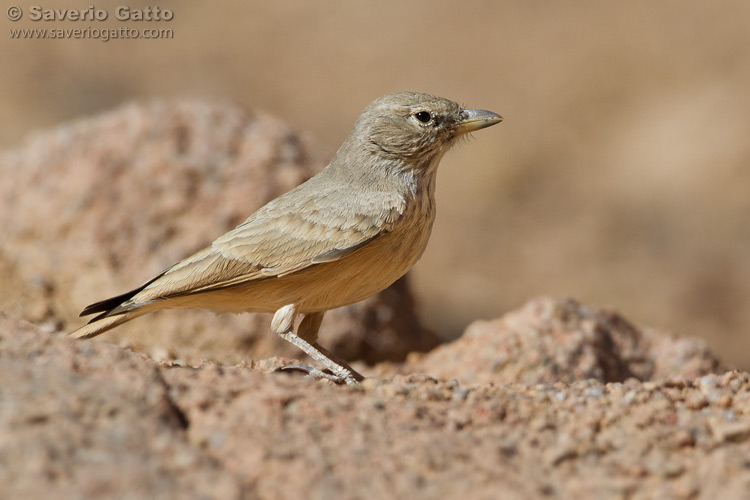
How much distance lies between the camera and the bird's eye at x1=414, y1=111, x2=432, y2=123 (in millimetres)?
5824

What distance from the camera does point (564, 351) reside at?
6430mm

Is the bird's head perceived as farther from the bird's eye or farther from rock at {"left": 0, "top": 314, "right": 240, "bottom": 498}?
rock at {"left": 0, "top": 314, "right": 240, "bottom": 498}

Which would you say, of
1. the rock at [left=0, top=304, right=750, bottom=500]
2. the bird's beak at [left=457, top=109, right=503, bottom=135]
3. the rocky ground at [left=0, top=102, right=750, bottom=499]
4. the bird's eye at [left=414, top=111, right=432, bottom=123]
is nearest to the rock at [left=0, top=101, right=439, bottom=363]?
the rocky ground at [left=0, top=102, right=750, bottom=499]

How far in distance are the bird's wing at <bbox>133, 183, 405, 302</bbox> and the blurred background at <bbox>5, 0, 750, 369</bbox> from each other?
264 inches

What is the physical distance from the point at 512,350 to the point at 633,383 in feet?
6.23

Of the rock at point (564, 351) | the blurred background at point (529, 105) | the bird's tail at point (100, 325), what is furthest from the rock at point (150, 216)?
the blurred background at point (529, 105)

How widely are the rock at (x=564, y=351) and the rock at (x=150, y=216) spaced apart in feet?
4.06

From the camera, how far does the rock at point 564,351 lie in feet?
20.9

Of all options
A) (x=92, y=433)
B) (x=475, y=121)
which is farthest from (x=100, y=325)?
(x=475, y=121)

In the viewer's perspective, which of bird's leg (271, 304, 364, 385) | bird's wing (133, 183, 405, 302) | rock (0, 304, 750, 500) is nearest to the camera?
rock (0, 304, 750, 500)

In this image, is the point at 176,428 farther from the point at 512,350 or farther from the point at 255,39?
the point at 255,39

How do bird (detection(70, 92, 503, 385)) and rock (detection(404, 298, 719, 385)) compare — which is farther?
rock (detection(404, 298, 719, 385))

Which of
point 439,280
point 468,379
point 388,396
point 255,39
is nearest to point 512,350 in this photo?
point 468,379

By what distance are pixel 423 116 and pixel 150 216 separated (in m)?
2.75
